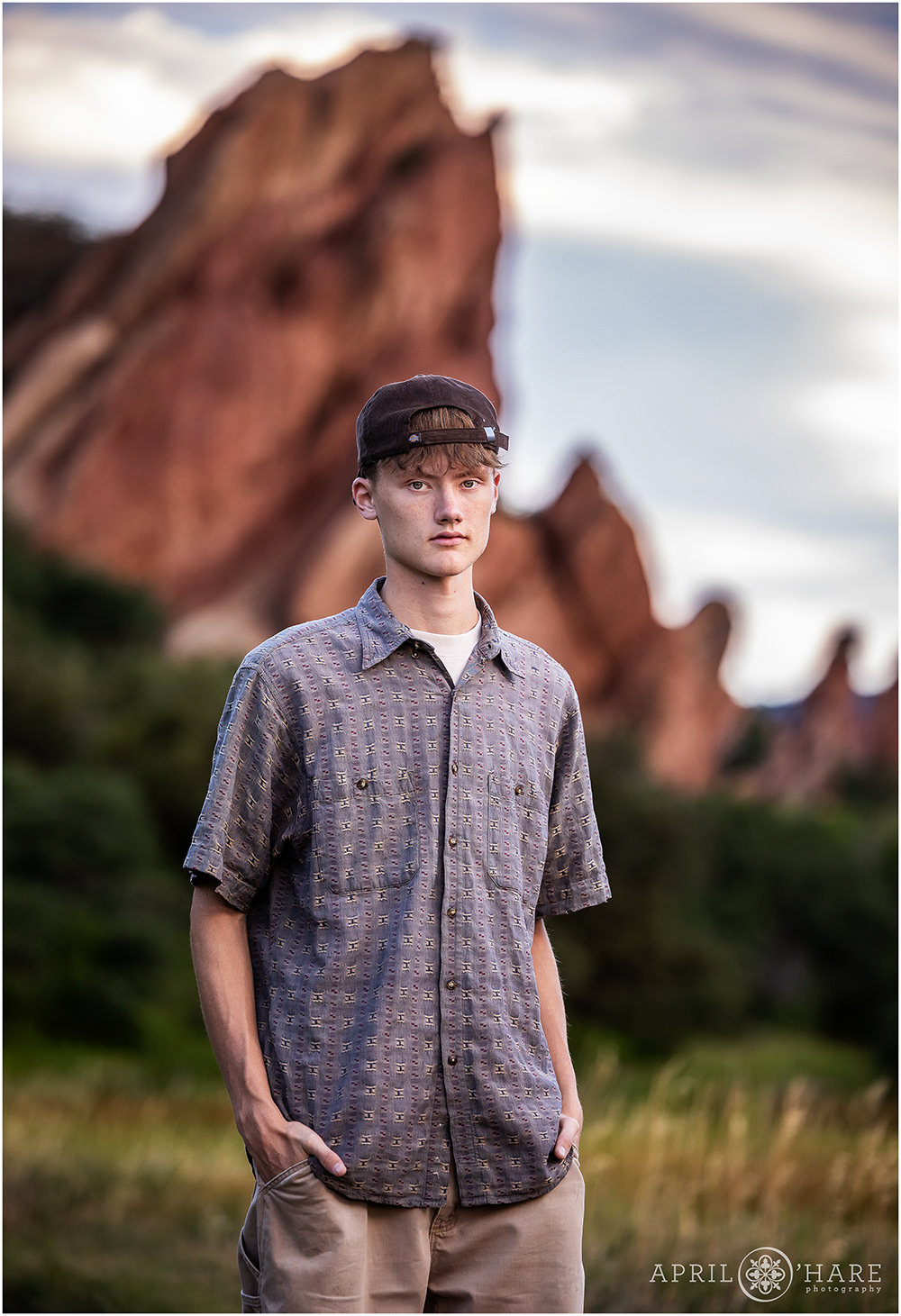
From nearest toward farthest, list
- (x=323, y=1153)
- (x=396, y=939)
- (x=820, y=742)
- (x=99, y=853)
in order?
1. (x=323, y=1153)
2. (x=396, y=939)
3. (x=99, y=853)
4. (x=820, y=742)

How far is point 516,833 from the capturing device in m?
2.60

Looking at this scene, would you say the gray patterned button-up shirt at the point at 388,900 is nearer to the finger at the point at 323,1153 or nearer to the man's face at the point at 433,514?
the finger at the point at 323,1153

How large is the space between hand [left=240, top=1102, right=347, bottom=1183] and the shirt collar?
78 cm

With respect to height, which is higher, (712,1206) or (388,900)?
(388,900)

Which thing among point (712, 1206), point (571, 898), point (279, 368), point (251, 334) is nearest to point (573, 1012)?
point (279, 368)

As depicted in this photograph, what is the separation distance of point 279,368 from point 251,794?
3874 cm

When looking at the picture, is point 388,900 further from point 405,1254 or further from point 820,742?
point 820,742

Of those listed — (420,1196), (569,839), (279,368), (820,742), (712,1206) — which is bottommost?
(712,1206)

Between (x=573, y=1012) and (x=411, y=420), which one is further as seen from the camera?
(x=573, y=1012)

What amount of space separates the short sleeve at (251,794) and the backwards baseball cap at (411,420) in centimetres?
47

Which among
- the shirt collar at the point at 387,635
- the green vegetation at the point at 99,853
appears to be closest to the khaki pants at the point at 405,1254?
the shirt collar at the point at 387,635

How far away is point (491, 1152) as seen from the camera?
7.92 ft

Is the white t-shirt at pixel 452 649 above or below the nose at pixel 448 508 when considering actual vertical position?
below

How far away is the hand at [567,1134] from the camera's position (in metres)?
2.46
